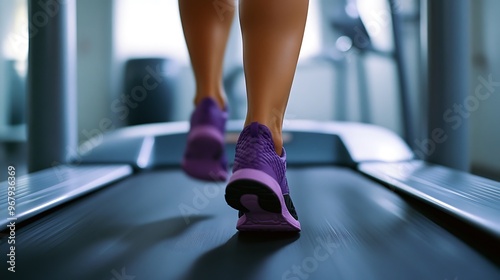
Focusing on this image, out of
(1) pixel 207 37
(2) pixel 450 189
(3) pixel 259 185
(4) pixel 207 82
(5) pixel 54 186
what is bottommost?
(5) pixel 54 186

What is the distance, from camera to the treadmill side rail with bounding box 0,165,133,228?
41.1 inches

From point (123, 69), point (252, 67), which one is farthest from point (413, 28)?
point (252, 67)

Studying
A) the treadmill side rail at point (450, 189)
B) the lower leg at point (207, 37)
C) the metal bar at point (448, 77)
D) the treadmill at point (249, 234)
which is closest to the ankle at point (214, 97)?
the lower leg at point (207, 37)

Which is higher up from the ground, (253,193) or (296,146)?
(253,193)

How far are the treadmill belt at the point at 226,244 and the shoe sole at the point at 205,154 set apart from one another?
0.28 feet

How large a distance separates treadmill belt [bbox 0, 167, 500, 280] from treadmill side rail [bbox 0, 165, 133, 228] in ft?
0.11

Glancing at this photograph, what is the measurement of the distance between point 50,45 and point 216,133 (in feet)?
3.58

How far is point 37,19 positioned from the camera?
5.88ft

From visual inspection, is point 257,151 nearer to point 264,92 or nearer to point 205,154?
point 264,92

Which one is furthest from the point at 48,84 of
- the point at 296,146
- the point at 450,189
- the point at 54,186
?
the point at 450,189

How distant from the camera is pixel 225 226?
0.97m

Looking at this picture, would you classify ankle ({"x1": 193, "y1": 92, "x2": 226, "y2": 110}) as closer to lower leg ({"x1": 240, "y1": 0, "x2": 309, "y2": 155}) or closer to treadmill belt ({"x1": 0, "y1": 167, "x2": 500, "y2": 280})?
treadmill belt ({"x1": 0, "y1": 167, "x2": 500, "y2": 280})

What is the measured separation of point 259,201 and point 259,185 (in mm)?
45

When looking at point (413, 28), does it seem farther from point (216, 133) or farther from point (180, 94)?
point (216, 133)
